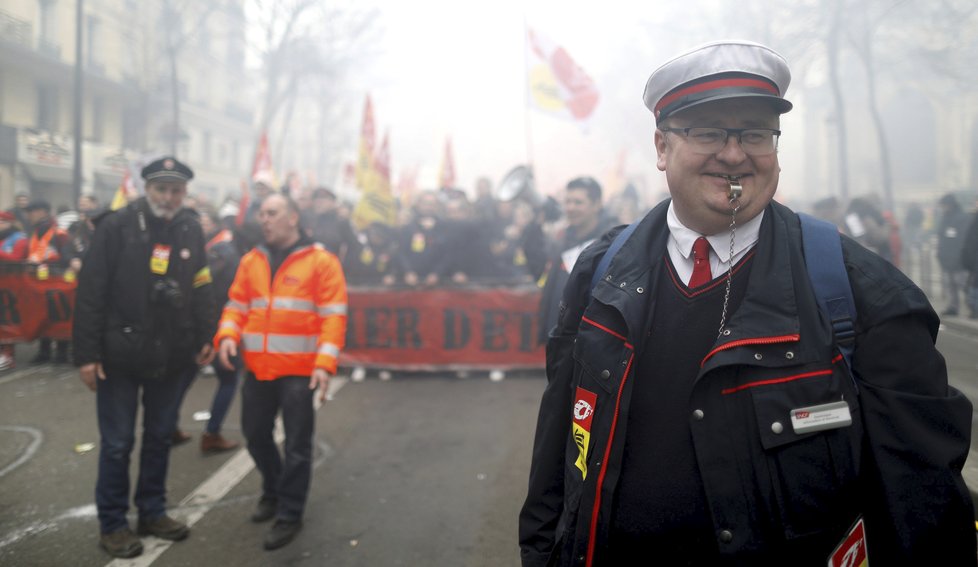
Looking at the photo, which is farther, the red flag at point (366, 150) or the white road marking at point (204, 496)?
the red flag at point (366, 150)

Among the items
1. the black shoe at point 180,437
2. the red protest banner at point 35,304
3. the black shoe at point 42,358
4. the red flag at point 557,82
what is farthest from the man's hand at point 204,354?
the red flag at point 557,82

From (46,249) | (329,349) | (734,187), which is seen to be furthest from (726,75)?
(46,249)

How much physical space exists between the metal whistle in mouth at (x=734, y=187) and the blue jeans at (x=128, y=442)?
341 cm

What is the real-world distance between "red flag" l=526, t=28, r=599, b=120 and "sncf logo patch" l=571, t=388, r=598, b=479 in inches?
334

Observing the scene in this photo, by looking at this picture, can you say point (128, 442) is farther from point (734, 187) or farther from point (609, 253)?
point (734, 187)

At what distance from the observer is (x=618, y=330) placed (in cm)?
158

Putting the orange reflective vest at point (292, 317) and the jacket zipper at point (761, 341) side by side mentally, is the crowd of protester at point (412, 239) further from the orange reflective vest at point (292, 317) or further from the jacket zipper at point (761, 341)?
the jacket zipper at point (761, 341)

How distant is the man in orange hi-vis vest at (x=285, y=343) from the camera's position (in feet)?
12.2

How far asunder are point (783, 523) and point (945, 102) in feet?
113

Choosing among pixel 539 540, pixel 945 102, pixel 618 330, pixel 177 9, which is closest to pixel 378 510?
pixel 539 540

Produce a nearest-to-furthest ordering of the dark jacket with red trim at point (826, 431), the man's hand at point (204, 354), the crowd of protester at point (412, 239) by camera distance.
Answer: the dark jacket with red trim at point (826, 431)
the man's hand at point (204, 354)
the crowd of protester at point (412, 239)

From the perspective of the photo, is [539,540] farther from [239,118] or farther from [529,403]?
[239,118]

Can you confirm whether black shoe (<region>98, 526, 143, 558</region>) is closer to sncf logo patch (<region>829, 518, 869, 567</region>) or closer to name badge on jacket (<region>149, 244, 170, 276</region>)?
name badge on jacket (<region>149, 244, 170, 276</region>)

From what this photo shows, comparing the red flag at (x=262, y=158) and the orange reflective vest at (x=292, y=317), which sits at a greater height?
the red flag at (x=262, y=158)
